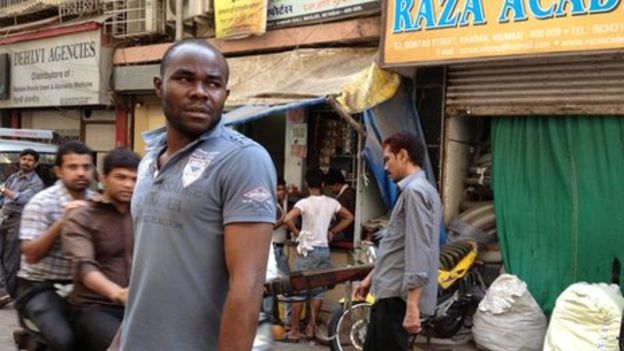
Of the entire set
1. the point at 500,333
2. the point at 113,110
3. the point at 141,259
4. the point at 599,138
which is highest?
the point at 113,110

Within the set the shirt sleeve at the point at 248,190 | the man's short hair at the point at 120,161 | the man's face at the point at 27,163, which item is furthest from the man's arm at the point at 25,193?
the shirt sleeve at the point at 248,190

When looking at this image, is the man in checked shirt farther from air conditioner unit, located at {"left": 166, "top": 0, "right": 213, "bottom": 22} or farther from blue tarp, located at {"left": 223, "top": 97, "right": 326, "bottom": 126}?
air conditioner unit, located at {"left": 166, "top": 0, "right": 213, "bottom": 22}

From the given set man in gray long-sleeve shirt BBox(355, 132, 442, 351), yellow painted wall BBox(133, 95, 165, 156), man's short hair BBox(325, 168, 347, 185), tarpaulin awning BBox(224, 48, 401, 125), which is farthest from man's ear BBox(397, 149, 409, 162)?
yellow painted wall BBox(133, 95, 165, 156)

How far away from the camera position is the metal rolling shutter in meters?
5.88

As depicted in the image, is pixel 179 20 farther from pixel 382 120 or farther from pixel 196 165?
pixel 196 165

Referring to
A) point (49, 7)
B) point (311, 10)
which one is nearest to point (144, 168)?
point (311, 10)

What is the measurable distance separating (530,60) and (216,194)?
17.2ft

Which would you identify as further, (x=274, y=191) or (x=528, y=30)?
(x=528, y=30)

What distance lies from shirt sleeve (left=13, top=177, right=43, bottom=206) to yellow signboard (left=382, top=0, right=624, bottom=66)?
4026 mm

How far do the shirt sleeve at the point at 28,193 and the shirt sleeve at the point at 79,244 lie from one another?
4031 mm

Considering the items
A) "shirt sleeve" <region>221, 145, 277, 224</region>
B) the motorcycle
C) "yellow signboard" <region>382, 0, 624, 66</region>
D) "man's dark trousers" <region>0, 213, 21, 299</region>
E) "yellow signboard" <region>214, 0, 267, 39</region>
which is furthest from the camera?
"yellow signboard" <region>214, 0, 267, 39</region>

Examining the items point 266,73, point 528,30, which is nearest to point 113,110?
point 266,73

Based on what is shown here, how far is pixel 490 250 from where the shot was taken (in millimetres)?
6805

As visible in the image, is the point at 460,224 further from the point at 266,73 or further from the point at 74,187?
the point at 74,187
